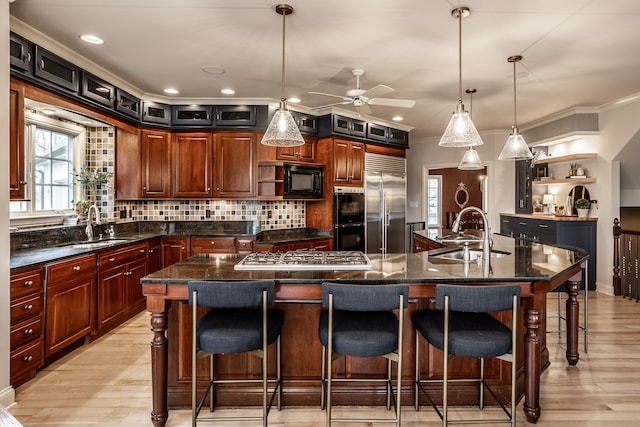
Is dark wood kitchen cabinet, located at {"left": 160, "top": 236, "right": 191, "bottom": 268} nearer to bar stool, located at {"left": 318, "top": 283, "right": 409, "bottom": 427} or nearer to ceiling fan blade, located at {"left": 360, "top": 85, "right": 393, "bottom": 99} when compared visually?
ceiling fan blade, located at {"left": 360, "top": 85, "right": 393, "bottom": 99}

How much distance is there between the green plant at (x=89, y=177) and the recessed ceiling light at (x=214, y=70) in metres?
1.81

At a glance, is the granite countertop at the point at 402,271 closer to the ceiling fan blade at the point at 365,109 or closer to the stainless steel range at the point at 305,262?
the stainless steel range at the point at 305,262

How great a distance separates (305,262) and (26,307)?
6.50ft

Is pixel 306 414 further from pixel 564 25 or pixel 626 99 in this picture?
pixel 626 99

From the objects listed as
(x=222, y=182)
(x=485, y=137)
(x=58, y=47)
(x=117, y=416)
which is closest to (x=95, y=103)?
(x=58, y=47)

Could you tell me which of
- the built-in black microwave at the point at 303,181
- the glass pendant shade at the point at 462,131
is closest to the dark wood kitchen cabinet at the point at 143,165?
the built-in black microwave at the point at 303,181

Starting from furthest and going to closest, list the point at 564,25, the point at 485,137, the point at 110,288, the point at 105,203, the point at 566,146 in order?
1. the point at 485,137
2. the point at 566,146
3. the point at 105,203
4. the point at 110,288
5. the point at 564,25

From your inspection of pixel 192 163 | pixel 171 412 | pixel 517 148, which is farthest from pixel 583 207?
pixel 171 412

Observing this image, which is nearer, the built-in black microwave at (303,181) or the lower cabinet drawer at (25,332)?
the lower cabinet drawer at (25,332)

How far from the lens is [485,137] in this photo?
23.9 feet

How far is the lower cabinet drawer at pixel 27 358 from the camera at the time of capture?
2.67 meters

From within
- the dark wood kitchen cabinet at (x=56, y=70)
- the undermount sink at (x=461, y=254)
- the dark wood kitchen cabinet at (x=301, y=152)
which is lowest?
the undermount sink at (x=461, y=254)

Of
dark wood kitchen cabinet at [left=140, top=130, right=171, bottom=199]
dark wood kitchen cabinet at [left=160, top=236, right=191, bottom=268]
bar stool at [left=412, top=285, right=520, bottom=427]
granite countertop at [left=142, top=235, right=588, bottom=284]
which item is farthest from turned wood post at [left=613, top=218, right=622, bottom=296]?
dark wood kitchen cabinet at [left=140, top=130, right=171, bottom=199]

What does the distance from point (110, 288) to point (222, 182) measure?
192cm
